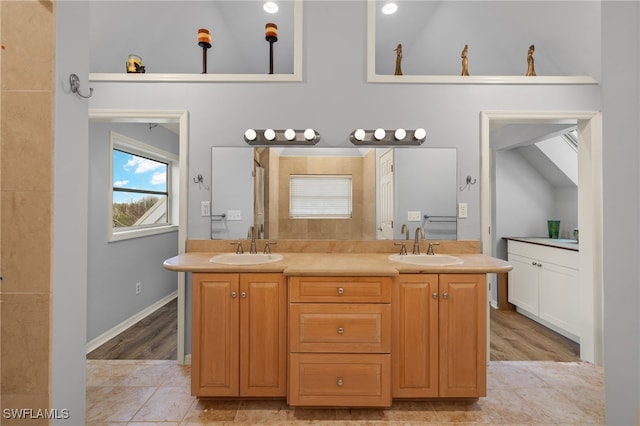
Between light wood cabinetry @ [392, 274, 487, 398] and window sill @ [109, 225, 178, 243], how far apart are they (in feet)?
8.77

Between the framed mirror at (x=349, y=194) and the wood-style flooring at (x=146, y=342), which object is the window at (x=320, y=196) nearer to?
the framed mirror at (x=349, y=194)

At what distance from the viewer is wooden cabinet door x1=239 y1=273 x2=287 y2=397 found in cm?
180

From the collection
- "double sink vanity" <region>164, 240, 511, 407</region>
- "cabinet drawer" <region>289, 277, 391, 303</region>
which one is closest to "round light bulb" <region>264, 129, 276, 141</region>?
"double sink vanity" <region>164, 240, 511, 407</region>

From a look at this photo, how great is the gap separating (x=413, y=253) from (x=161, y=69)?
2.77 m

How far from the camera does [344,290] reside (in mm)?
1732

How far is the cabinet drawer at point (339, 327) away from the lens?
5.64 feet

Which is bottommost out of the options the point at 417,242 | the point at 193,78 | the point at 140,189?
the point at 417,242

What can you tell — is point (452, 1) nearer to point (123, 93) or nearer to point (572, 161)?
point (572, 161)

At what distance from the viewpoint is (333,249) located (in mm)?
2365

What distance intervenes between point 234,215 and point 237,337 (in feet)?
3.09

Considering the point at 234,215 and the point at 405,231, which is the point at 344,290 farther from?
the point at 234,215

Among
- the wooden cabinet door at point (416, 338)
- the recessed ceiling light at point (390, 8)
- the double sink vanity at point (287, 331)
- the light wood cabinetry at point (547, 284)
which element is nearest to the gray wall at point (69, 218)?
the double sink vanity at point (287, 331)

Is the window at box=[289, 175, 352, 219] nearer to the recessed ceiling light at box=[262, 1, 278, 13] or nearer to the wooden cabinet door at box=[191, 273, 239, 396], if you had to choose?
the wooden cabinet door at box=[191, 273, 239, 396]

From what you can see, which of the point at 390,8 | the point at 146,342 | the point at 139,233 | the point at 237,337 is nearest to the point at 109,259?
the point at 139,233
